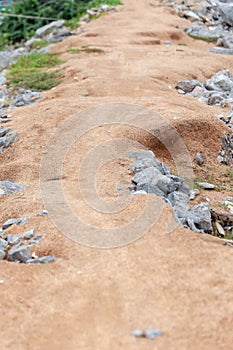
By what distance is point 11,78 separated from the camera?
1121 cm

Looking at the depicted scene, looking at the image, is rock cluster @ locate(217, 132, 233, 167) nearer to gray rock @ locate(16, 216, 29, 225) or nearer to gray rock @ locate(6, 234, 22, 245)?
gray rock @ locate(16, 216, 29, 225)

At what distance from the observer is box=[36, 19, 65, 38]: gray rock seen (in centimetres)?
1590

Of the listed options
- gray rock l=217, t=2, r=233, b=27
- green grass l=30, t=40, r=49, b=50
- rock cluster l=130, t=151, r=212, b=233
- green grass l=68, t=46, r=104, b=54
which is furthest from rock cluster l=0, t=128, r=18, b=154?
gray rock l=217, t=2, r=233, b=27

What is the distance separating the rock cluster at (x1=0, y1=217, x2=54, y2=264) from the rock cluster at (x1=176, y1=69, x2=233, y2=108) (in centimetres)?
519

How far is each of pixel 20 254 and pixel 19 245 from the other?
0.59 ft

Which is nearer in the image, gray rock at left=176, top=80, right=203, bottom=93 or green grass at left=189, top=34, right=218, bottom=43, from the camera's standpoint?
gray rock at left=176, top=80, right=203, bottom=93

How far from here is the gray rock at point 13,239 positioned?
15.0ft

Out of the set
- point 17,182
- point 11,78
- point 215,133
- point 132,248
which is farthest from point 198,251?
point 11,78

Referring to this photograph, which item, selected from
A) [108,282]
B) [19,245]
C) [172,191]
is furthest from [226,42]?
[108,282]

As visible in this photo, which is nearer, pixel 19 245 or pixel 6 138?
pixel 19 245

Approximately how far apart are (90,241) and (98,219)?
378 millimetres

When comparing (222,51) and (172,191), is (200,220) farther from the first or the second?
(222,51)

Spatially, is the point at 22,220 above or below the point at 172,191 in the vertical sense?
above

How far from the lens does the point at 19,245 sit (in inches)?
177
